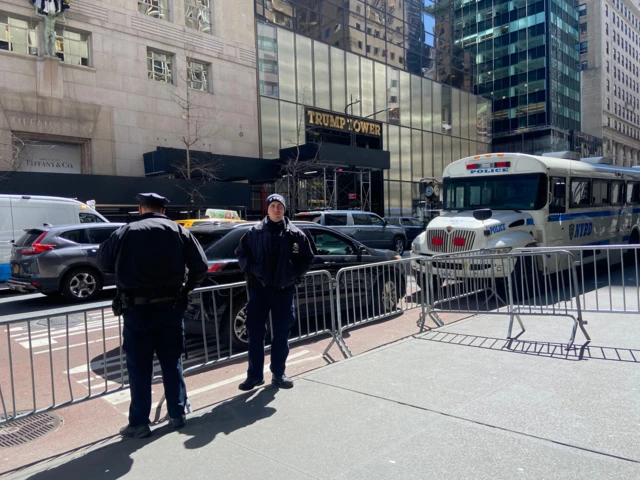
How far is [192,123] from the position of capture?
24.9 metres

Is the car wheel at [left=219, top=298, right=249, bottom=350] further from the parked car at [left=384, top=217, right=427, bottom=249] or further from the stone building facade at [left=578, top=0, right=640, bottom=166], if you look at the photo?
the stone building facade at [left=578, top=0, right=640, bottom=166]

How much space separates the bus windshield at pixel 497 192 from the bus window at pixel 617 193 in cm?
423

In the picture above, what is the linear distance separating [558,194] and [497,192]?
132cm

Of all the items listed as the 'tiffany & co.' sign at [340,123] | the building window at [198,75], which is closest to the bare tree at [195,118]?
the building window at [198,75]

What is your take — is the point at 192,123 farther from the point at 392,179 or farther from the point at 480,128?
the point at 480,128

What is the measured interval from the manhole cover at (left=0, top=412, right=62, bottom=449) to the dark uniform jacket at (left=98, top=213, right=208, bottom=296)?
4.88 feet

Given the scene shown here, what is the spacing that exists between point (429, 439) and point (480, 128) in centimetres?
4614

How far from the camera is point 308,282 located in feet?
21.6

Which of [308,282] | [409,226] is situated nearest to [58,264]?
[308,282]

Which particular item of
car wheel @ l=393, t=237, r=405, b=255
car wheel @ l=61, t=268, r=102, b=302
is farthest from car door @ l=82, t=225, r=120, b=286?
car wheel @ l=393, t=237, r=405, b=255

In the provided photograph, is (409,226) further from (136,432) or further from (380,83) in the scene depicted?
(136,432)

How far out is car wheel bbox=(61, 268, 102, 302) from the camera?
34.4ft

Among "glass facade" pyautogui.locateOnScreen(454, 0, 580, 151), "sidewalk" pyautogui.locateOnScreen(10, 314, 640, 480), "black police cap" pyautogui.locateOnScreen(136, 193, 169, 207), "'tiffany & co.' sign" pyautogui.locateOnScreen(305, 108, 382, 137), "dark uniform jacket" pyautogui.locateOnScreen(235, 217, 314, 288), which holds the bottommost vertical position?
"sidewalk" pyautogui.locateOnScreen(10, 314, 640, 480)

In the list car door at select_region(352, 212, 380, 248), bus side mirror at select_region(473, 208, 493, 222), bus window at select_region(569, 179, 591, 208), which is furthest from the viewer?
car door at select_region(352, 212, 380, 248)
